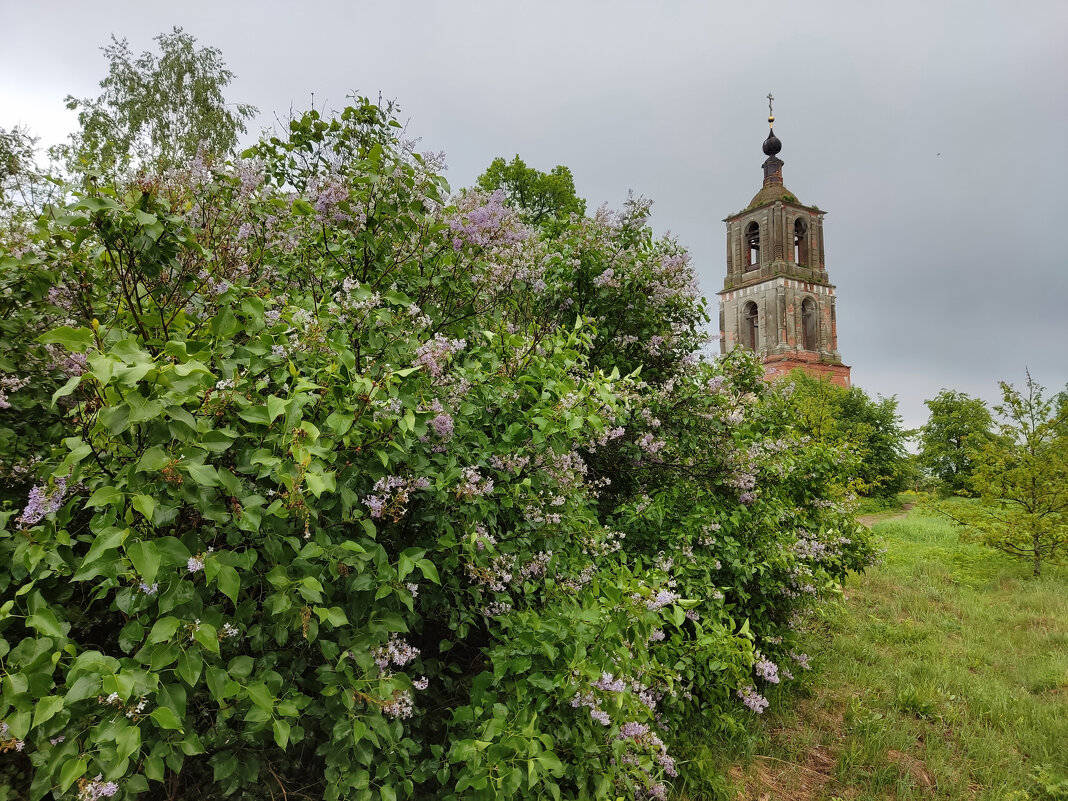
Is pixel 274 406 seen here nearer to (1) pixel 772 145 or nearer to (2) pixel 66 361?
(2) pixel 66 361

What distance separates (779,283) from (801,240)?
5685 millimetres

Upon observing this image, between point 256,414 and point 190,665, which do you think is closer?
point 190,665

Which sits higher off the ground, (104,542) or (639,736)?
(104,542)

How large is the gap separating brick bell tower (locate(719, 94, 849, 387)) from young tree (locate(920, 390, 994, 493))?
17.0 m

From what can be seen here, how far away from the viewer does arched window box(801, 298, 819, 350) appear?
4344 cm

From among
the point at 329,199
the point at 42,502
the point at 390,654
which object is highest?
the point at 329,199

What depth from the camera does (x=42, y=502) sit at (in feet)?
4.80

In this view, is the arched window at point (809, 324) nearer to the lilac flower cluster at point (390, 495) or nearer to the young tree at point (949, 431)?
the young tree at point (949, 431)

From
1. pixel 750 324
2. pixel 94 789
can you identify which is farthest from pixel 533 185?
pixel 750 324

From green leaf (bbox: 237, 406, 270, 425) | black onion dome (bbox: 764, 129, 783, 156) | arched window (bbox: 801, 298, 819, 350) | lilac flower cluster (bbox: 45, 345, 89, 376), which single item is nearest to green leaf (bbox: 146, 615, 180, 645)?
green leaf (bbox: 237, 406, 270, 425)

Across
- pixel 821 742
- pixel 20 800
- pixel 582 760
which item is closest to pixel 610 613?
pixel 582 760

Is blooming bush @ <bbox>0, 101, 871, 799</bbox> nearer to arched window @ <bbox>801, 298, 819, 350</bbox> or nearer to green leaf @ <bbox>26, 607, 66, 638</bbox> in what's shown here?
green leaf @ <bbox>26, 607, 66, 638</bbox>

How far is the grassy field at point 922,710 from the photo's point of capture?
11.3ft

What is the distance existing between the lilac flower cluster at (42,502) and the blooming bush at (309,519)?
0.04 feet
